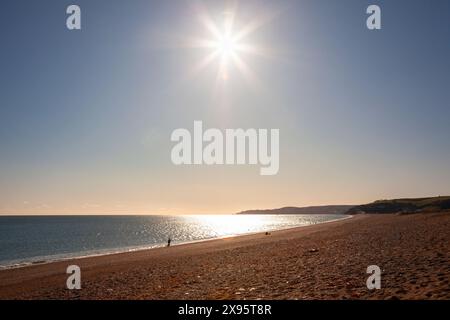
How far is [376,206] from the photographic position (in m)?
169

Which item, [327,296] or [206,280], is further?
[206,280]
